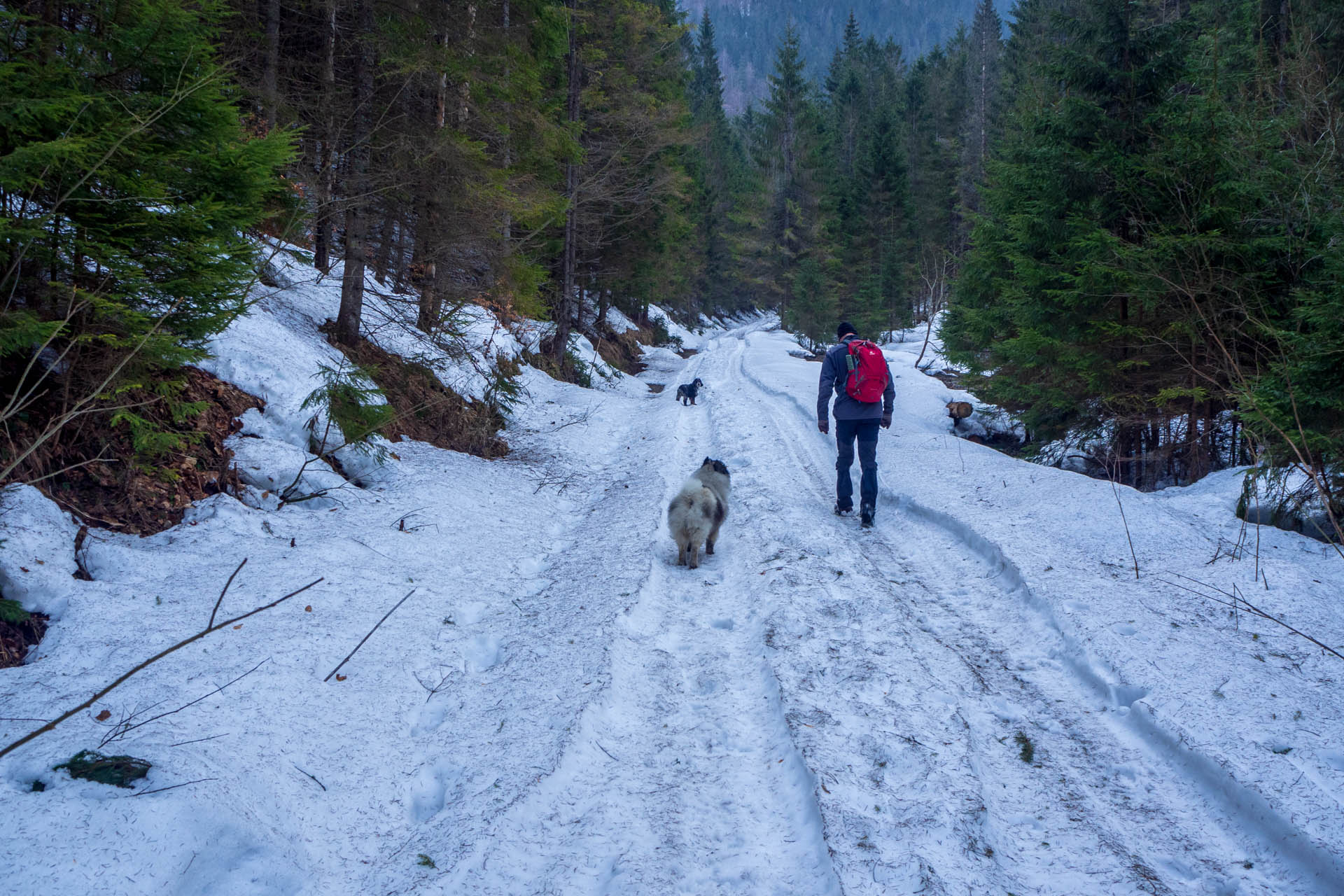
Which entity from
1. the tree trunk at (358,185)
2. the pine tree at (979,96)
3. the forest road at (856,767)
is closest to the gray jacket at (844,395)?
the forest road at (856,767)

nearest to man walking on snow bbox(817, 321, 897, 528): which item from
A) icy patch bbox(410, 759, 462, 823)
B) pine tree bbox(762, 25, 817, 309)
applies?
icy patch bbox(410, 759, 462, 823)

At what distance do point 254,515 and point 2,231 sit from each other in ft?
8.66

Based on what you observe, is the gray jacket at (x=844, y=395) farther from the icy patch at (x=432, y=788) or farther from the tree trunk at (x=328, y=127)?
the tree trunk at (x=328, y=127)

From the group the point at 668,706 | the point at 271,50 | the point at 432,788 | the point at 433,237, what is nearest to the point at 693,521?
the point at 668,706

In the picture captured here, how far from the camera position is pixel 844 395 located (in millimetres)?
7727

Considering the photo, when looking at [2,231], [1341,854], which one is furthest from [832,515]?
[2,231]

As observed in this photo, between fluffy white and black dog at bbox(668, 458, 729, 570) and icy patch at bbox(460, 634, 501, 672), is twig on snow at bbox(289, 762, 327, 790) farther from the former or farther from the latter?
fluffy white and black dog at bbox(668, 458, 729, 570)

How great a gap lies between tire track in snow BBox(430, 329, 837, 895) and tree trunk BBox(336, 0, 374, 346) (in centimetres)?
768

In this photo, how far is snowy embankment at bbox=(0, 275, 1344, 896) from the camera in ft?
8.86

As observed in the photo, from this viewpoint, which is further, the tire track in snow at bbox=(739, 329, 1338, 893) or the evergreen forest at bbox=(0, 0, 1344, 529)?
the evergreen forest at bbox=(0, 0, 1344, 529)

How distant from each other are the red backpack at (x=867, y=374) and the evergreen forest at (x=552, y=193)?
2.73 meters

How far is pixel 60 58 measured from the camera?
4215 millimetres

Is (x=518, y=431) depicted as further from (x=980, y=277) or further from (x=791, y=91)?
(x=791, y=91)

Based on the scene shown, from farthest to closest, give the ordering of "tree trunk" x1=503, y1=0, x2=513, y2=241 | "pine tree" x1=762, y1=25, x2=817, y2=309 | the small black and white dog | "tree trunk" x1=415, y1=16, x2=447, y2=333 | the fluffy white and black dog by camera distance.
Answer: "pine tree" x1=762, y1=25, x2=817, y2=309 < the small black and white dog < "tree trunk" x1=503, y1=0, x2=513, y2=241 < "tree trunk" x1=415, y1=16, x2=447, y2=333 < the fluffy white and black dog
